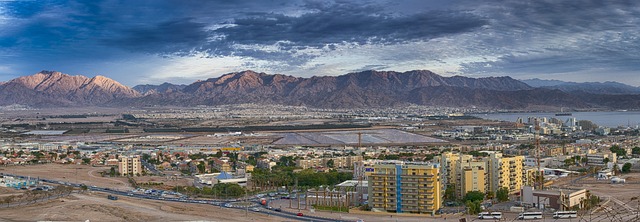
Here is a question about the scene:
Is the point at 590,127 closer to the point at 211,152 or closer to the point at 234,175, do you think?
the point at 211,152

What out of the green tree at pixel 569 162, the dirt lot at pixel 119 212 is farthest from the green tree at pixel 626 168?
the dirt lot at pixel 119 212

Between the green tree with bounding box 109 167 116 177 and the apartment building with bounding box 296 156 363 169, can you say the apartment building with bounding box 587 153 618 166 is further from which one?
the green tree with bounding box 109 167 116 177

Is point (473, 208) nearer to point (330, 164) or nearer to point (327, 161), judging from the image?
point (330, 164)

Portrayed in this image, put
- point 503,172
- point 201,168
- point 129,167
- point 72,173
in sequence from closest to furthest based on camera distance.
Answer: point 503,172 → point 201,168 → point 129,167 → point 72,173

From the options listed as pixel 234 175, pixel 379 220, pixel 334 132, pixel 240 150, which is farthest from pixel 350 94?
pixel 379 220

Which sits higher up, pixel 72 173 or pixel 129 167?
pixel 129 167

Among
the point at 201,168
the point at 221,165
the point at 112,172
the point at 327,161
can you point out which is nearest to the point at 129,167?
the point at 112,172

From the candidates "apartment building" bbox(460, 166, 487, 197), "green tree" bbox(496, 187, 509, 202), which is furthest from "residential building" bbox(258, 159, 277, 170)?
"green tree" bbox(496, 187, 509, 202)
